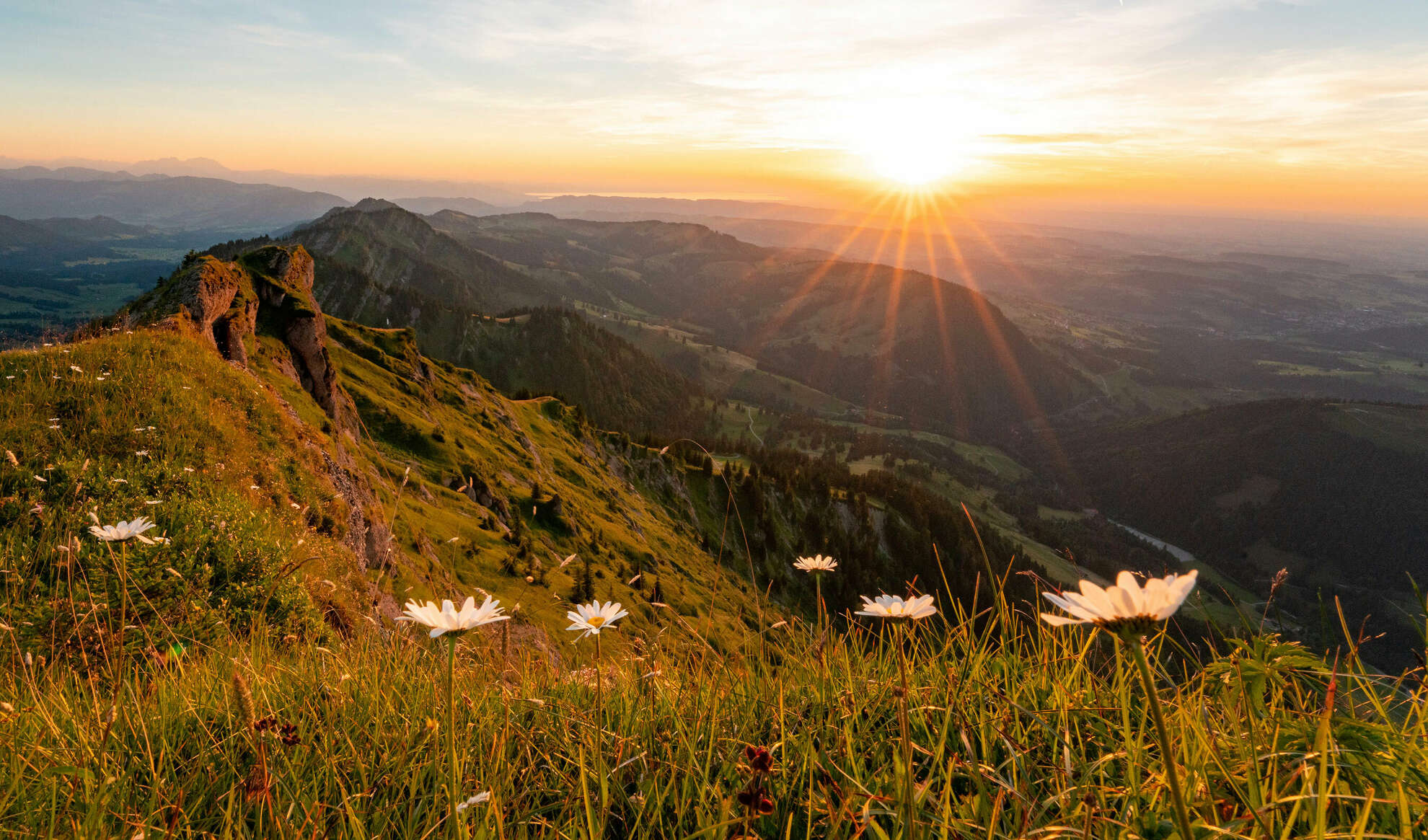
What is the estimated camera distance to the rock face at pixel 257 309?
2248 cm

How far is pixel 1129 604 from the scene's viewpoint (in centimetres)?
152

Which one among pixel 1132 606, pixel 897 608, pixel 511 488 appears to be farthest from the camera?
pixel 511 488

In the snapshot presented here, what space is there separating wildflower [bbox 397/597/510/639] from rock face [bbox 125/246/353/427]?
79.2ft

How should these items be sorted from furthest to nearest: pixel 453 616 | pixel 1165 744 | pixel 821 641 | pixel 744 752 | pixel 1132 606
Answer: pixel 821 641 < pixel 744 752 < pixel 453 616 < pixel 1132 606 < pixel 1165 744

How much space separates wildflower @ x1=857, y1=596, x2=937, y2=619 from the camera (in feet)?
7.69

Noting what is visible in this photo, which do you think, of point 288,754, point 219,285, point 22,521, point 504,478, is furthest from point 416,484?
point 288,754

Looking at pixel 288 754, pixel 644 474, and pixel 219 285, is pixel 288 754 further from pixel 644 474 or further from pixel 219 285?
pixel 644 474

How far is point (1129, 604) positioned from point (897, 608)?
1.20 m

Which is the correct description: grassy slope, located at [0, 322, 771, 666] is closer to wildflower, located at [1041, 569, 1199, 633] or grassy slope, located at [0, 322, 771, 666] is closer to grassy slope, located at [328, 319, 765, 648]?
grassy slope, located at [328, 319, 765, 648]

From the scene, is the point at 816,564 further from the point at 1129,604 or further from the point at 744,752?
the point at 1129,604

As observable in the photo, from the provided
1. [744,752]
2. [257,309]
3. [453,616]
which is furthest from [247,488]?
[257,309]

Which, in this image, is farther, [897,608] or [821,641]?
[821,641]

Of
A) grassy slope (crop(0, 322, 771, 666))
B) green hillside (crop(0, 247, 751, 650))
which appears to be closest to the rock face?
green hillside (crop(0, 247, 751, 650))

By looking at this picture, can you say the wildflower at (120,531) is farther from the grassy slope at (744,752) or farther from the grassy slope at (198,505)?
the grassy slope at (744,752)
